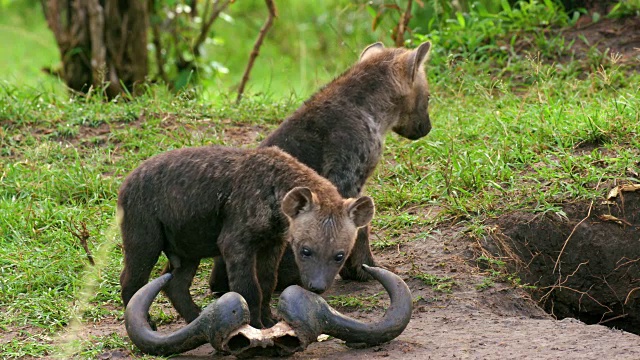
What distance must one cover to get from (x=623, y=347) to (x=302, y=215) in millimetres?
1719

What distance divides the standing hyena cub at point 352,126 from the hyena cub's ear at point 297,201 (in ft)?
3.15

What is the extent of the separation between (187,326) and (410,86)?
2663 mm

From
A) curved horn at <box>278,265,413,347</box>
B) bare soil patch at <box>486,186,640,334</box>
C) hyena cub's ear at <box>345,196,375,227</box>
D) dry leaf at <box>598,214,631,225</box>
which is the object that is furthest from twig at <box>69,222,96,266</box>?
dry leaf at <box>598,214,631,225</box>

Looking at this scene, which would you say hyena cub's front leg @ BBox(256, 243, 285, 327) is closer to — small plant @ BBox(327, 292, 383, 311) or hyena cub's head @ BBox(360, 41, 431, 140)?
small plant @ BBox(327, 292, 383, 311)

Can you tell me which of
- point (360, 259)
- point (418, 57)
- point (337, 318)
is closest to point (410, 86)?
point (418, 57)

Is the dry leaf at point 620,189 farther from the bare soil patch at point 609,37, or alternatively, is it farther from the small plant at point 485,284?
the bare soil patch at point 609,37

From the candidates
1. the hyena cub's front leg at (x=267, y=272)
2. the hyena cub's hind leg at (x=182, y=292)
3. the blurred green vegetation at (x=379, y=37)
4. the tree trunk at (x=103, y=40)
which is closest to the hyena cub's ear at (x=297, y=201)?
the hyena cub's front leg at (x=267, y=272)

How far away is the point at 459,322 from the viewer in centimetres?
554

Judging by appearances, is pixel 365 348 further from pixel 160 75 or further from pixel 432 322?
pixel 160 75

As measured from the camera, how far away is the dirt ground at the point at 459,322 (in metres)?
5.00

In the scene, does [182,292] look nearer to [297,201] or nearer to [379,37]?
[297,201]

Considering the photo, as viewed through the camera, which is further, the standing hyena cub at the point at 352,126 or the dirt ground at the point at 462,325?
the standing hyena cub at the point at 352,126

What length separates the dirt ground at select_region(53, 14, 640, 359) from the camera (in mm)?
5000

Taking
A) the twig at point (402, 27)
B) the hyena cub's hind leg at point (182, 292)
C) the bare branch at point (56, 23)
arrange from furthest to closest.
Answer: the bare branch at point (56, 23) → the twig at point (402, 27) → the hyena cub's hind leg at point (182, 292)
